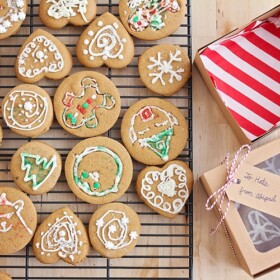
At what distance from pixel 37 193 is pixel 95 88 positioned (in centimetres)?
32

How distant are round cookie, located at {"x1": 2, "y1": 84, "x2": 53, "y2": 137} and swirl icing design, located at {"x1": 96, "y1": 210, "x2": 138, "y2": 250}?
293mm

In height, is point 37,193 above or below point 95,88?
below

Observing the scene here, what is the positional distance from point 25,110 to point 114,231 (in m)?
0.40

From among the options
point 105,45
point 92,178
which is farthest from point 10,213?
point 105,45

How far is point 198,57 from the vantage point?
1.44 meters

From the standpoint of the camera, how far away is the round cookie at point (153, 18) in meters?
1.49

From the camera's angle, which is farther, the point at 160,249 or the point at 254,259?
the point at 160,249

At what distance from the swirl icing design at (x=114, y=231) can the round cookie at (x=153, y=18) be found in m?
0.50

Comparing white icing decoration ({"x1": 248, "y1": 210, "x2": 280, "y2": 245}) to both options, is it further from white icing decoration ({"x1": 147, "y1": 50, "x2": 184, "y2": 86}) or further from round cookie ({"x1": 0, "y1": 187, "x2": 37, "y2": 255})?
round cookie ({"x1": 0, "y1": 187, "x2": 37, "y2": 255})

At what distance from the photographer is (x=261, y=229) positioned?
4.45ft

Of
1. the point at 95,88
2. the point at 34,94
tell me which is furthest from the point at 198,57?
the point at 34,94

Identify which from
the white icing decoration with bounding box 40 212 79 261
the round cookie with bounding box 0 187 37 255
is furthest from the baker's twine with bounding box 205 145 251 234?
the round cookie with bounding box 0 187 37 255

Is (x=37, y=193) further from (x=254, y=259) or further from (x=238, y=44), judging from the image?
(x=238, y=44)

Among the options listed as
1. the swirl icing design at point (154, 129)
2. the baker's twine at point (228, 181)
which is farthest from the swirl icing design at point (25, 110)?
the baker's twine at point (228, 181)
